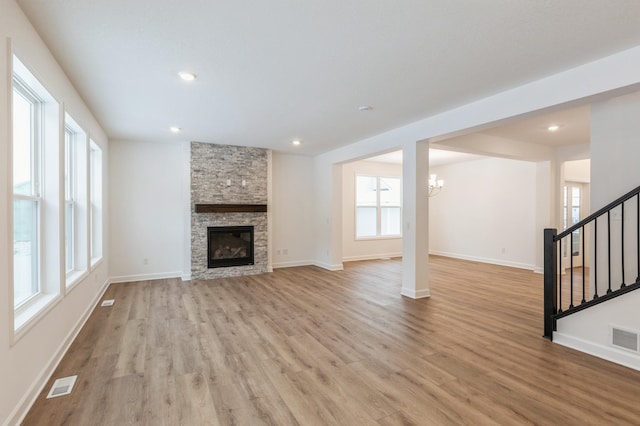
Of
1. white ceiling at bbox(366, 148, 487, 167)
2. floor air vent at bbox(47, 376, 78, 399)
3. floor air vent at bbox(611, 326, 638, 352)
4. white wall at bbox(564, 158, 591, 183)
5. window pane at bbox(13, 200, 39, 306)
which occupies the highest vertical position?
white ceiling at bbox(366, 148, 487, 167)

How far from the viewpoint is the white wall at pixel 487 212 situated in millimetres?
7219

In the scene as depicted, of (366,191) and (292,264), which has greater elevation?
(366,191)

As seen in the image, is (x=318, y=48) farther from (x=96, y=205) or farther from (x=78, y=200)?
(x=96, y=205)

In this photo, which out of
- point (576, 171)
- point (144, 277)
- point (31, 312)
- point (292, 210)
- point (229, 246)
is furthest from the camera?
point (292, 210)

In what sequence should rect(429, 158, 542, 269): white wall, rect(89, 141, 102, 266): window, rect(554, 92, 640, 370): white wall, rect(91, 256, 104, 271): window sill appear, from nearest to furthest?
rect(554, 92, 640, 370): white wall, rect(91, 256, 104, 271): window sill, rect(89, 141, 102, 266): window, rect(429, 158, 542, 269): white wall

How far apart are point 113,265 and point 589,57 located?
7.39m

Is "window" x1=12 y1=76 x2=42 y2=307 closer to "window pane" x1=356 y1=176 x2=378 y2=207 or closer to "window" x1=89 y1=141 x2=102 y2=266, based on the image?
"window" x1=89 y1=141 x2=102 y2=266

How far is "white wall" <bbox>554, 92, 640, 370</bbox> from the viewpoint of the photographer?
278 centimetres

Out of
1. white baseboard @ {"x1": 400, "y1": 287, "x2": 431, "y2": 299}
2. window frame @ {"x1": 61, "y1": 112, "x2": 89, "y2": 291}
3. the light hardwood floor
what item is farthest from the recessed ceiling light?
white baseboard @ {"x1": 400, "y1": 287, "x2": 431, "y2": 299}

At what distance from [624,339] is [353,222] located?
6071mm

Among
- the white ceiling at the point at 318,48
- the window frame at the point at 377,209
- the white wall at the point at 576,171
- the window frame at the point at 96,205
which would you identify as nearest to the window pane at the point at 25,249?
the white ceiling at the point at 318,48

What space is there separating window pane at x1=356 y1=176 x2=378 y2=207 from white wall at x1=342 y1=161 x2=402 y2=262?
199 mm

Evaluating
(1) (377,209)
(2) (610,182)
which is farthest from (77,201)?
(1) (377,209)

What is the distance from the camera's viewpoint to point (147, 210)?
6191mm
